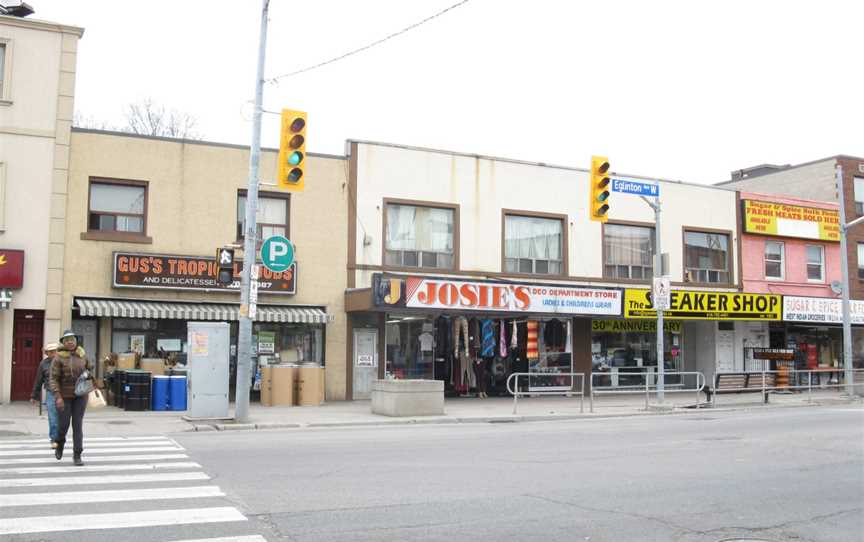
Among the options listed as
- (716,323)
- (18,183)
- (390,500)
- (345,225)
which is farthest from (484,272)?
(390,500)

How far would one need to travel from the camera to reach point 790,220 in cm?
3325

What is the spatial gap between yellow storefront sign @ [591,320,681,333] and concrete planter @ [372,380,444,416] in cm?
1036

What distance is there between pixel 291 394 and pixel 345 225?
5.47m

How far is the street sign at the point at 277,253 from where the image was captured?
18.7 m

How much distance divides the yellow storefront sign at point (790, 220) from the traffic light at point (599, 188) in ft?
47.5

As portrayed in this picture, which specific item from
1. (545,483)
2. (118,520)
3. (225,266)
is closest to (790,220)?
(225,266)

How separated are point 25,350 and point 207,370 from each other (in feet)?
21.1

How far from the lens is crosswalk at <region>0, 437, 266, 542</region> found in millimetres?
7305

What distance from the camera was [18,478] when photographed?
9969 mm

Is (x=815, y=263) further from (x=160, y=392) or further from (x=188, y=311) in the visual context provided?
(x=160, y=392)

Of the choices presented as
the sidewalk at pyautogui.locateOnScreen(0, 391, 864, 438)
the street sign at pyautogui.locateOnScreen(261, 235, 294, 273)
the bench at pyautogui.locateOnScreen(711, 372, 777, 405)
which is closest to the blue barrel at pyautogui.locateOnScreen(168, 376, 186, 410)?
the sidewalk at pyautogui.locateOnScreen(0, 391, 864, 438)

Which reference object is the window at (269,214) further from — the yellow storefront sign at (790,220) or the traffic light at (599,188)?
the yellow storefront sign at (790,220)

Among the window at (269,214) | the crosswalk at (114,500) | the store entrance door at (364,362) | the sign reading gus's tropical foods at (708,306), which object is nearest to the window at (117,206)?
the window at (269,214)

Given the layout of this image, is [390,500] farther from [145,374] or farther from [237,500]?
[145,374]
